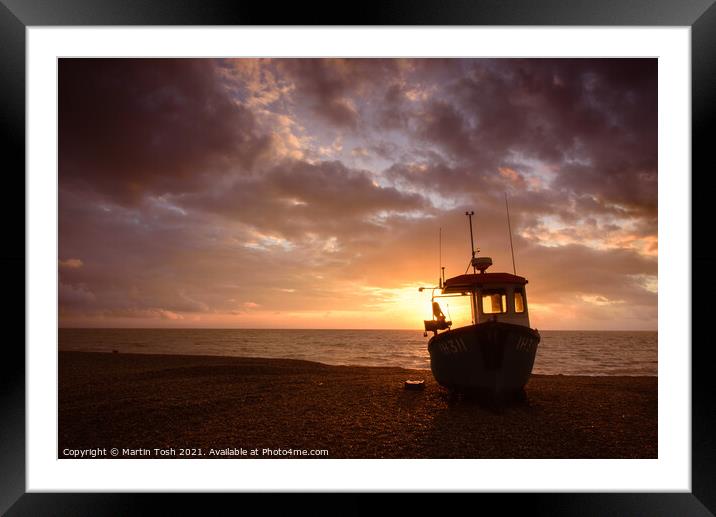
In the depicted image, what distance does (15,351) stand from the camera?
430cm

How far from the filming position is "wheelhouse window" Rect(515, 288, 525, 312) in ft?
31.3

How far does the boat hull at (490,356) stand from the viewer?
808cm

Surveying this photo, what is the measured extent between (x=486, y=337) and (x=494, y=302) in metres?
1.72

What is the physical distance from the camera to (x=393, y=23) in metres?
4.23

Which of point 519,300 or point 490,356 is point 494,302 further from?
point 490,356

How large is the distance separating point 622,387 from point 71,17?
17.0 meters

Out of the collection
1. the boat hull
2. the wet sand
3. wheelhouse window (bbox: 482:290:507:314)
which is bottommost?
the wet sand

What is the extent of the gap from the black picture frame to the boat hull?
3.82 m

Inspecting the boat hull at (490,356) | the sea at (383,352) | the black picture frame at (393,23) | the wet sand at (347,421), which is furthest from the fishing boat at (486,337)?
the sea at (383,352)

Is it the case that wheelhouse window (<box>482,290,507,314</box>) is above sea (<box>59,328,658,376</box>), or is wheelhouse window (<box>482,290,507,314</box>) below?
above

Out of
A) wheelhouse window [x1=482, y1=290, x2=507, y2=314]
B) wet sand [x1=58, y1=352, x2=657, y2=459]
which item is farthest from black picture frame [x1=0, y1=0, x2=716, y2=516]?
wheelhouse window [x1=482, y1=290, x2=507, y2=314]

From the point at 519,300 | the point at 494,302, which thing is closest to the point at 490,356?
the point at 494,302

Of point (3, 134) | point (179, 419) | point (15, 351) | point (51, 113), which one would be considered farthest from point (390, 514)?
point (51, 113)

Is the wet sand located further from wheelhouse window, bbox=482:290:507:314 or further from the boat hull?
wheelhouse window, bbox=482:290:507:314
